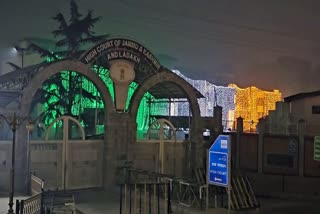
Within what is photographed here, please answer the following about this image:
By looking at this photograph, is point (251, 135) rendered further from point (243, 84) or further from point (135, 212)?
point (135, 212)

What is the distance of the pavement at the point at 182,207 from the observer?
46.3 feet

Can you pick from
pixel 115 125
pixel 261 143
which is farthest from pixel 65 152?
pixel 261 143

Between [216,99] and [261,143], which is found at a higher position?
[216,99]

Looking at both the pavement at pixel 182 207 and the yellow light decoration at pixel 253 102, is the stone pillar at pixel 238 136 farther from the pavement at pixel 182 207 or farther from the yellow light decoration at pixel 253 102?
the yellow light decoration at pixel 253 102

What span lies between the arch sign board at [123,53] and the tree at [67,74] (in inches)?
148

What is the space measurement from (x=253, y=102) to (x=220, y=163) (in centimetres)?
2285

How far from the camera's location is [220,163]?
972cm

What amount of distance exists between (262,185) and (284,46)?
42.4 ft

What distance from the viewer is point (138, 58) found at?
19.5m

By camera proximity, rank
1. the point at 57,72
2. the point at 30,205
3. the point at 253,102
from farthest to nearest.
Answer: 1. the point at 253,102
2. the point at 57,72
3. the point at 30,205

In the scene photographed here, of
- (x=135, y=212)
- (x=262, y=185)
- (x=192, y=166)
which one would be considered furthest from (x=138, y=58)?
(x=262, y=185)

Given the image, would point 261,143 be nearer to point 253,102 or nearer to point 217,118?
point 217,118

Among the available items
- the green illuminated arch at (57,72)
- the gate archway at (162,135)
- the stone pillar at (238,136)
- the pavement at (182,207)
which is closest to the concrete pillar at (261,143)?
the stone pillar at (238,136)

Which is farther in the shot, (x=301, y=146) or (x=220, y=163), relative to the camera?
(x=301, y=146)
